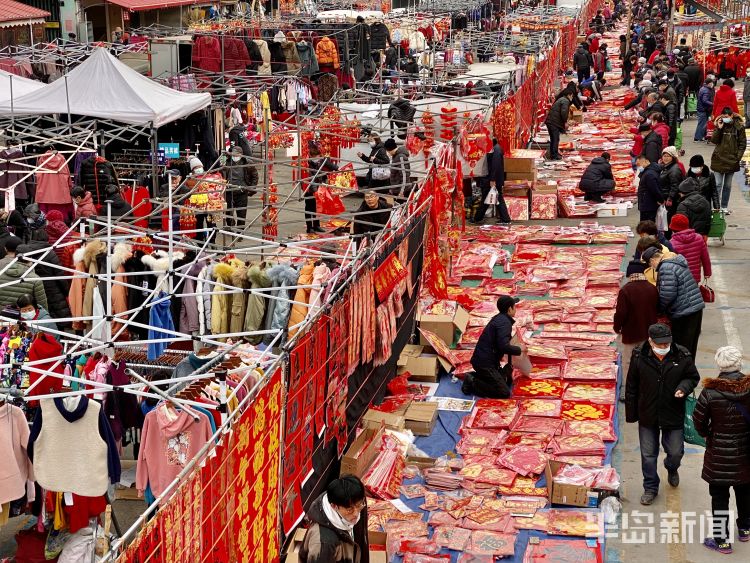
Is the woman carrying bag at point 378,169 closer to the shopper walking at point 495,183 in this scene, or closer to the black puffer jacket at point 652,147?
the shopper walking at point 495,183

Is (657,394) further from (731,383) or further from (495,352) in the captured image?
(495,352)

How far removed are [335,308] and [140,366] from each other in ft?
5.47

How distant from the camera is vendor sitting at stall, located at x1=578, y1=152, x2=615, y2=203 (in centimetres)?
2084

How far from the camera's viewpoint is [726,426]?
28.3ft

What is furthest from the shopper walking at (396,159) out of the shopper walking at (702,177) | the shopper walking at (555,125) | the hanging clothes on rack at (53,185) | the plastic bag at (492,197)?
the shopper walking at (555,125)

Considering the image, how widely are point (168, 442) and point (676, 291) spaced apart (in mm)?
5790

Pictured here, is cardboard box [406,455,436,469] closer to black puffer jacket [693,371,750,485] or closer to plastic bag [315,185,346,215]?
black puffer jacket [693,371,750,485]

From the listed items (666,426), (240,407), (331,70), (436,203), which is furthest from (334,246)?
(331,70)

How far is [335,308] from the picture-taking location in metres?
9.61

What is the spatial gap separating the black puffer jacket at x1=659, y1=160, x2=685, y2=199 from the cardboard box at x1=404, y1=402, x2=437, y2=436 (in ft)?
21.4

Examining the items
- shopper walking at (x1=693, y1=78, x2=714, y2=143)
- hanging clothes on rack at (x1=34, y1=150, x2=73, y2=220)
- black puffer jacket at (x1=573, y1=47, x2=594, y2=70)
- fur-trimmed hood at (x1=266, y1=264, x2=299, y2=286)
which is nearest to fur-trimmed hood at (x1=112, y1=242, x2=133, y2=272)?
fur-trimmed hood at (x1=266, y1=264, x2=299, y2=286)

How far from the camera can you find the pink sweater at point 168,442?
7.91 m

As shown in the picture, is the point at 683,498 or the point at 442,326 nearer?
the point at 683,498

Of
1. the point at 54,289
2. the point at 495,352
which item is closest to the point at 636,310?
the point at 495,352
